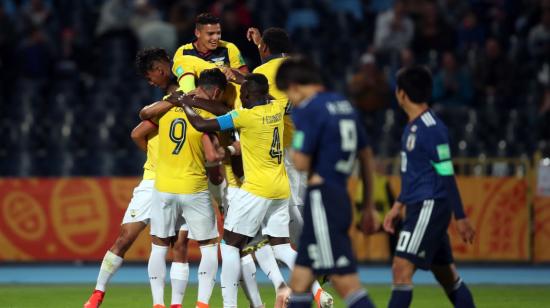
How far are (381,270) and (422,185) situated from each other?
859 centimetres

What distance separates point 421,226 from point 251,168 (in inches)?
77.0

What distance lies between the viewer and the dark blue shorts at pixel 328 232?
801cm

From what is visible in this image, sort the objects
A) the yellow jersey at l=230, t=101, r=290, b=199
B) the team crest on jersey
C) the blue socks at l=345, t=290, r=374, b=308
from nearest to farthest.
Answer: the blue socks at l=345, t=290, r=374, b=308 → the team crest on jersey → the yellow jersey at l=230, t=101, r=290, b=199

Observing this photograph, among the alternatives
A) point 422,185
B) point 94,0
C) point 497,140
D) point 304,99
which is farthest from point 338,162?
point 94,0

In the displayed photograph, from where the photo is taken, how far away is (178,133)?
1051 cm

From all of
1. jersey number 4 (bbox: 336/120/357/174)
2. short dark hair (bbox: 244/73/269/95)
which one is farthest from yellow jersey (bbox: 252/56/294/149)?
jersey number 4 (bbox: 336/120/357/174)

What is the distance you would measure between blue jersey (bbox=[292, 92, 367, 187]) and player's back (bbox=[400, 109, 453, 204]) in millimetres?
989

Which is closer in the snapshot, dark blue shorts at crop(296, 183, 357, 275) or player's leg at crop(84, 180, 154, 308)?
dark blue shorts at crop(296, 183, 357, 275)

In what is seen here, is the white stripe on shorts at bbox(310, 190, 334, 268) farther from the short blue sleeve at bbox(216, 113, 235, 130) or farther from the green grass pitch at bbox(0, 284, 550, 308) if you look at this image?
the green grass pitch at bbox(0, 284, 550, 308)

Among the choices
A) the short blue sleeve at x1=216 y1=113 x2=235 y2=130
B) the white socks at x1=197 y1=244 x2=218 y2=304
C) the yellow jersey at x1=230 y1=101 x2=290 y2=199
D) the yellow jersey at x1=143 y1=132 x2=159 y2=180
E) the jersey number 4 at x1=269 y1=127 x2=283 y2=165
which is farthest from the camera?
the yellow jersey at x1=143 y1=132 x2=159 y2=180

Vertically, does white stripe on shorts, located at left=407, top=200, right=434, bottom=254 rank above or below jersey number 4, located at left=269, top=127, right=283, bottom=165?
below

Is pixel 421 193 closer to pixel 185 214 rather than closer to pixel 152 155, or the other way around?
pixel 185 214

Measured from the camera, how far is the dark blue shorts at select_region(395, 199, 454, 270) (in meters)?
8.88

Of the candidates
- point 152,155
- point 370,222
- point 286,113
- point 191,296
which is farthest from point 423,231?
point 191,296
